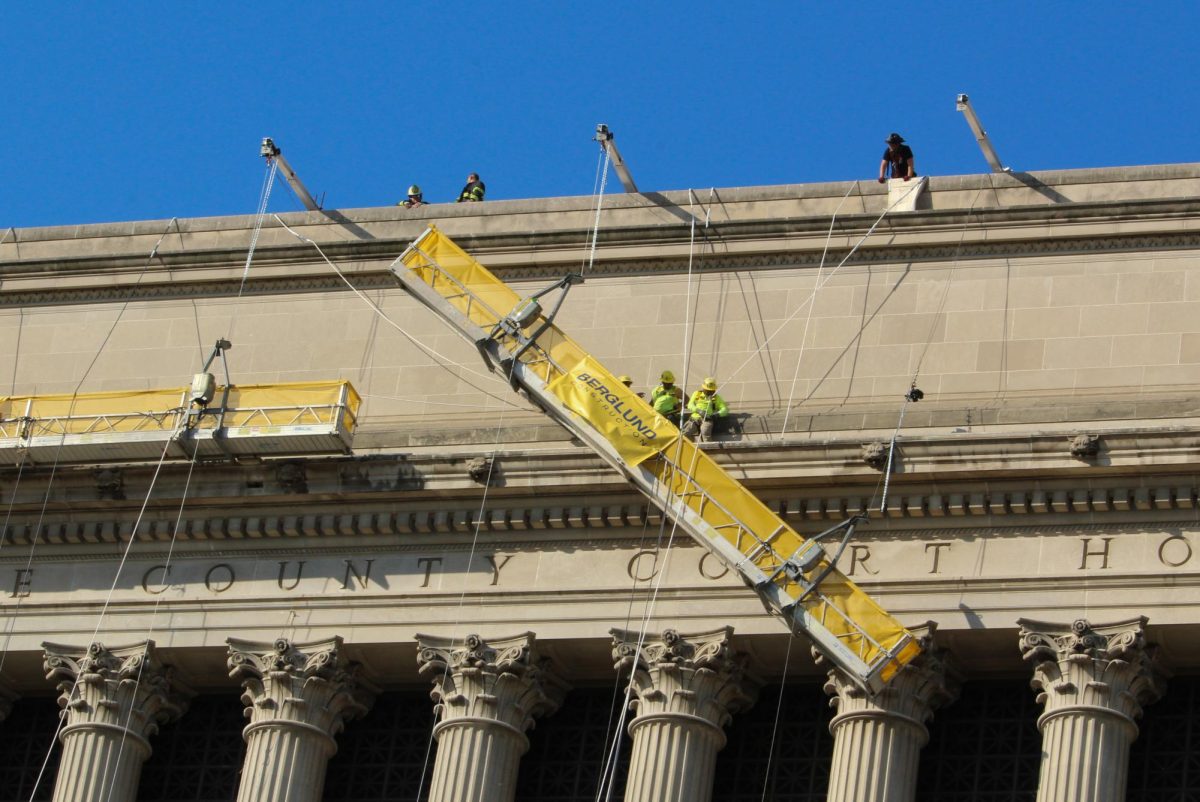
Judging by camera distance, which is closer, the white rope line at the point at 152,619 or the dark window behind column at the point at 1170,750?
the dark window behind column at the point at 1170,750

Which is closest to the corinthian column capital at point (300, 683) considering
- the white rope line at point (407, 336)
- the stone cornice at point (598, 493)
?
the stone cornice at point (598, 493)

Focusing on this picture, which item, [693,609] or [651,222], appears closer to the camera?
[693,609]

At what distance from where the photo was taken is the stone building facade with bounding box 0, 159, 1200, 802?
214ft

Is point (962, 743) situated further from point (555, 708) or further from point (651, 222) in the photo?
point (651, 222)

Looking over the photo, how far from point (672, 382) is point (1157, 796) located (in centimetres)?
1173

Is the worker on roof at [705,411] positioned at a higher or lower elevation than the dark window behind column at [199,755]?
higher

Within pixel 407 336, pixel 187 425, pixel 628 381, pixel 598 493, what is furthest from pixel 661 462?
pixel 187 425

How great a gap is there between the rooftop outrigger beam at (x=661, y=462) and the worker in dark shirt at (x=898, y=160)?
253 inches

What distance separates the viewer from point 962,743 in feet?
216

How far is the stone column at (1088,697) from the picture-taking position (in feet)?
208

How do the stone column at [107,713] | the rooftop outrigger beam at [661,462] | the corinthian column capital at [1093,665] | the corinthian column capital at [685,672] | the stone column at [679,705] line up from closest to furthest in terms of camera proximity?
the corinthian column capital at [1093,665], the rooftop outrigger beam at [661,462], the stone column at [679,705], the corinthian column capital at [685,672], the stone column at [107,713]

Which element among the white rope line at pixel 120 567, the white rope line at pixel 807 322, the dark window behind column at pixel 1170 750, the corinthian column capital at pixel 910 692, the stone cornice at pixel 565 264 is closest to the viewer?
the dark window behind column at pixel 1170 750

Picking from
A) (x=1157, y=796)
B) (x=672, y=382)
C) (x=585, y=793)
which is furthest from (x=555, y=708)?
(x=1157, y=796)

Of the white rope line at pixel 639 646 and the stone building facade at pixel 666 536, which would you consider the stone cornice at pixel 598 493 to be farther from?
the white rope line at pixel 639 646
